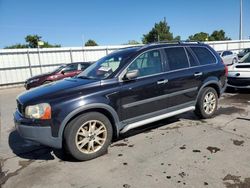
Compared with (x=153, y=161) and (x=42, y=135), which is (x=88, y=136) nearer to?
(x=42, y=135)

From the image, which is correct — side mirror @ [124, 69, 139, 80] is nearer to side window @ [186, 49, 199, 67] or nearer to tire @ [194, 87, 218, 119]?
side window @ [186, 49, 199, 67]

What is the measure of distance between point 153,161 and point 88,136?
1.09 m

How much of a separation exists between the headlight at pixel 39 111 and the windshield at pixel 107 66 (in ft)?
3.65

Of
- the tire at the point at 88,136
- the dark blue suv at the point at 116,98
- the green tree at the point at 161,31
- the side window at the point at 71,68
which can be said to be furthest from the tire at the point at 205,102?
the green tree at the point at 161,31

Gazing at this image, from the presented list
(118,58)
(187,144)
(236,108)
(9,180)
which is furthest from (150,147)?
(236,108)

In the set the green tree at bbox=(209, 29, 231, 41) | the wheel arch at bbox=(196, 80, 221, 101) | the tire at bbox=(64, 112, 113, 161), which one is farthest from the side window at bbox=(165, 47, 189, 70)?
the green tree at bbox=(209, 29, 231, 41)

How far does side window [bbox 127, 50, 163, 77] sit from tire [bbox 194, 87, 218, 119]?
140 cm

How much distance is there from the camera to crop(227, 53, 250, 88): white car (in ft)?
27.3

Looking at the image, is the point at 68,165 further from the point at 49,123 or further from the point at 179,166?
the point at 179,166

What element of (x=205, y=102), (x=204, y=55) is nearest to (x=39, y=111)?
(x=205, y=102)

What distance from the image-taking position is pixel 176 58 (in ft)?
17.3

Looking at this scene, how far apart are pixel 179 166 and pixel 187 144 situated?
0.86m

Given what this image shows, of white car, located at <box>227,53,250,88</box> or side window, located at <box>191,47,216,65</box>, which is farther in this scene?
white car, located at <box>227,53,250,88</box>

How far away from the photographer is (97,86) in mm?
4219
